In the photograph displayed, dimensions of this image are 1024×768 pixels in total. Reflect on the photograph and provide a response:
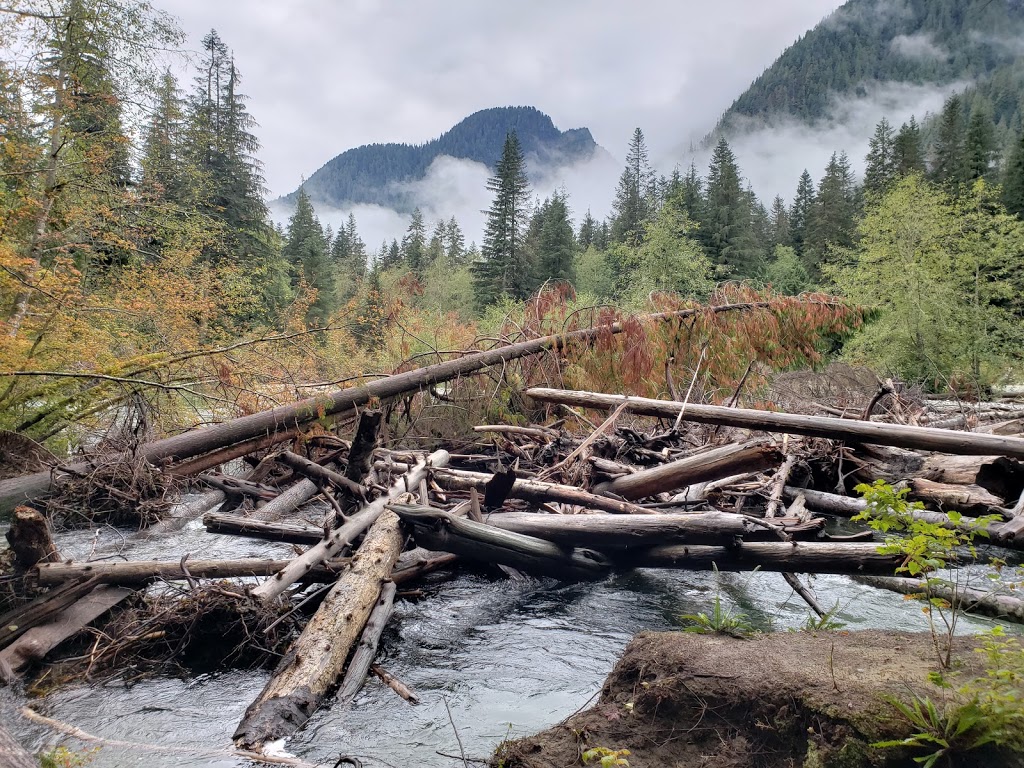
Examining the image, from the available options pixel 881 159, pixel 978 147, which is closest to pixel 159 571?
pixel 978 147

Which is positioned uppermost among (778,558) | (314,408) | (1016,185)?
(1016,185)

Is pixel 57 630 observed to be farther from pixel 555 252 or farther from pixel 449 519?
pixel 555 252

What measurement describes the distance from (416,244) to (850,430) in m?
70.2

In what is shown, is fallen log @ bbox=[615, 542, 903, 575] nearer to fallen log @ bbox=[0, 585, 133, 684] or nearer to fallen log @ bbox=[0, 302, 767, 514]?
fallen log @ bbox=[0, 585, 133, 684]

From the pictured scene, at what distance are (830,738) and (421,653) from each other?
275cm

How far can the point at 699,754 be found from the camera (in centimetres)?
256

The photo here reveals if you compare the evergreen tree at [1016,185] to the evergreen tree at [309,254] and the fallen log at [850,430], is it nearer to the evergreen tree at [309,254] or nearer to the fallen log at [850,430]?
the fallen log at [850,430]

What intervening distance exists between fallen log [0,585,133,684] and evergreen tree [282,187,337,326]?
35.4 m

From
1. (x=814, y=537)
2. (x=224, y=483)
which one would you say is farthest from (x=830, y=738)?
(x=224, y=483)

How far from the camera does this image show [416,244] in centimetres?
7225

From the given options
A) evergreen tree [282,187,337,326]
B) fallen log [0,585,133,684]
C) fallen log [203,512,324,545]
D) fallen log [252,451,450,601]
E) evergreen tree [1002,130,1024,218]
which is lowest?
fallen log [0,585,133,684]

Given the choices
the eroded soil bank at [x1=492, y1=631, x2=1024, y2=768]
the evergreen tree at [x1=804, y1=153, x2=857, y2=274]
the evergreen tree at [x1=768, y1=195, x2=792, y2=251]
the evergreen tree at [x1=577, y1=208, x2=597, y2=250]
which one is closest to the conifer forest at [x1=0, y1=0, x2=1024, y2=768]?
the eroded soil bank at [x1=492, y1=631, x2=1024, y2=768]

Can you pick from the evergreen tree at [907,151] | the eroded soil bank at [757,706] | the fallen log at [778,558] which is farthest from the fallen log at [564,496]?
the evergreen tree at [907,151]

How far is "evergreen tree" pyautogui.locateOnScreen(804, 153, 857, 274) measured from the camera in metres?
51.8
